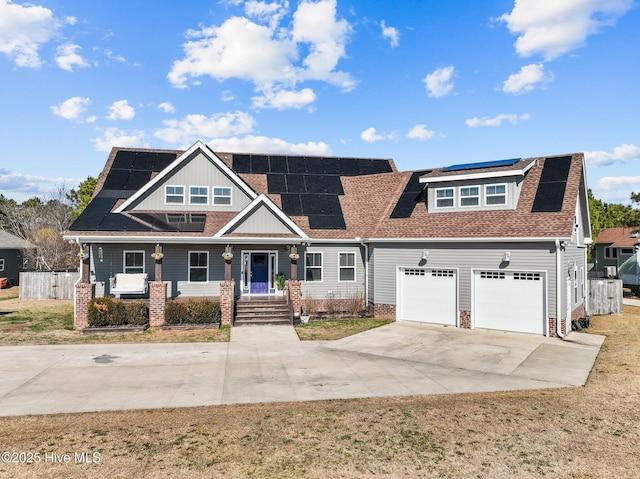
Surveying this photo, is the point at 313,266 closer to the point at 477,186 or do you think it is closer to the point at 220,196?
the point at 220,196

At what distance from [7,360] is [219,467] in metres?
9.14

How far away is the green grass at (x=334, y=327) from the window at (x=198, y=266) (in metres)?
5.27

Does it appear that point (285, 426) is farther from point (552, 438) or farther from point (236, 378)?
point (552, 438)

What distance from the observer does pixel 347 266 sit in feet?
66.9

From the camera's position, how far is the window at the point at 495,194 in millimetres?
17109

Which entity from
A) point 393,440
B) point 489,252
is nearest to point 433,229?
point 489,252

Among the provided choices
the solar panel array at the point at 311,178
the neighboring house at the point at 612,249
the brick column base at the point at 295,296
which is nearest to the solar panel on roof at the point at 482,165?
the solar panel array at the point at 311,178

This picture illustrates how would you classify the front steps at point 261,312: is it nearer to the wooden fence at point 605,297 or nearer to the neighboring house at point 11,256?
the wooden fence at point 605,297

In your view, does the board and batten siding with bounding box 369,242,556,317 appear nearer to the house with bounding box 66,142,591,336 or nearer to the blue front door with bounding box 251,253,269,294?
the house with bounding box 66,142,591,336

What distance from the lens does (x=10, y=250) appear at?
109 ft

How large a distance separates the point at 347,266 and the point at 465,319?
604 cm

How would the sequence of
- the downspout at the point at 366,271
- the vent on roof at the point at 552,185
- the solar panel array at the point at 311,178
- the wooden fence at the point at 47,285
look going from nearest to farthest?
the vent on roof at the point at 552,185, the downspout at the point at 366,271, the solar panel array at the point at 311,178, the wooden fence at the point at 47,285

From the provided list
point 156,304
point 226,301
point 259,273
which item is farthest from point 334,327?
point 156,304

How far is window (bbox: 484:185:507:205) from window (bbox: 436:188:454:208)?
1.43 metres
